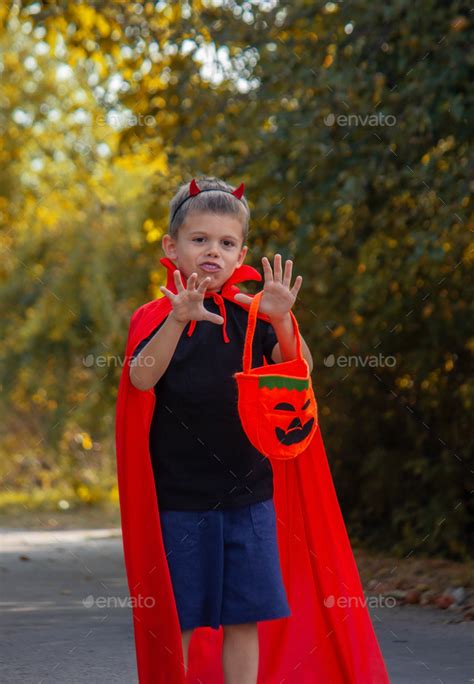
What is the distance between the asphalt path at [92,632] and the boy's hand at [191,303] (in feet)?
6.54

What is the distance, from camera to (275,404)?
375cm

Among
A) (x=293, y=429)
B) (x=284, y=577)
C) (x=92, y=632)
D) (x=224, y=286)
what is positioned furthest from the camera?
(x=92, y=632)

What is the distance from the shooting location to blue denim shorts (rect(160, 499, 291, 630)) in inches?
154

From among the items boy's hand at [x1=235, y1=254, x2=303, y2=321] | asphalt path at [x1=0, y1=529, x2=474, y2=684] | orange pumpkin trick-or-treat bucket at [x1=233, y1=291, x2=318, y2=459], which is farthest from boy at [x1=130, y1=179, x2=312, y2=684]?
asphalt path at [x1=0, y1=529, x2=474, y2=684]

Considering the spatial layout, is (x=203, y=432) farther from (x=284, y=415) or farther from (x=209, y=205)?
(x=209, y=205)

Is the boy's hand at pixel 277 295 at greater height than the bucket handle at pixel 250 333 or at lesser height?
greater

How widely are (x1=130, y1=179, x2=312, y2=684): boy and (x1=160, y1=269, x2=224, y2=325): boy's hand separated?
0.17 metres

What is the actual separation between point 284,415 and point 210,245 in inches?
22.7

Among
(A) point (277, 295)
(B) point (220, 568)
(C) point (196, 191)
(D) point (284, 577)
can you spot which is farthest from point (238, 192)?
(D) point (284, 577)

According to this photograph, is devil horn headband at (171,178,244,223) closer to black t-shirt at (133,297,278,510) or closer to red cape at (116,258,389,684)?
red cape at (116,258,389,684)

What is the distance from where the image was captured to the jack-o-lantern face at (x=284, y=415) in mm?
3732

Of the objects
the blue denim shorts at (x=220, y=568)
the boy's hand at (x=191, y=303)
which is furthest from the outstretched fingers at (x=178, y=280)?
the blue denim shorts at (x=220, y=568)

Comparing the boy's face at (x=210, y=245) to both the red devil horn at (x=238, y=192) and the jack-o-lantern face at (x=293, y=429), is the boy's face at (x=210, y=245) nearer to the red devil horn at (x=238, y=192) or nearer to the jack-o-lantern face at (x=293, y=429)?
the red devil horn at (x=238, y=192)

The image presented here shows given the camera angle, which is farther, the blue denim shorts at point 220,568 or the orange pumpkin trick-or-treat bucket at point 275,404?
the blue denim shorts at point 220,568
